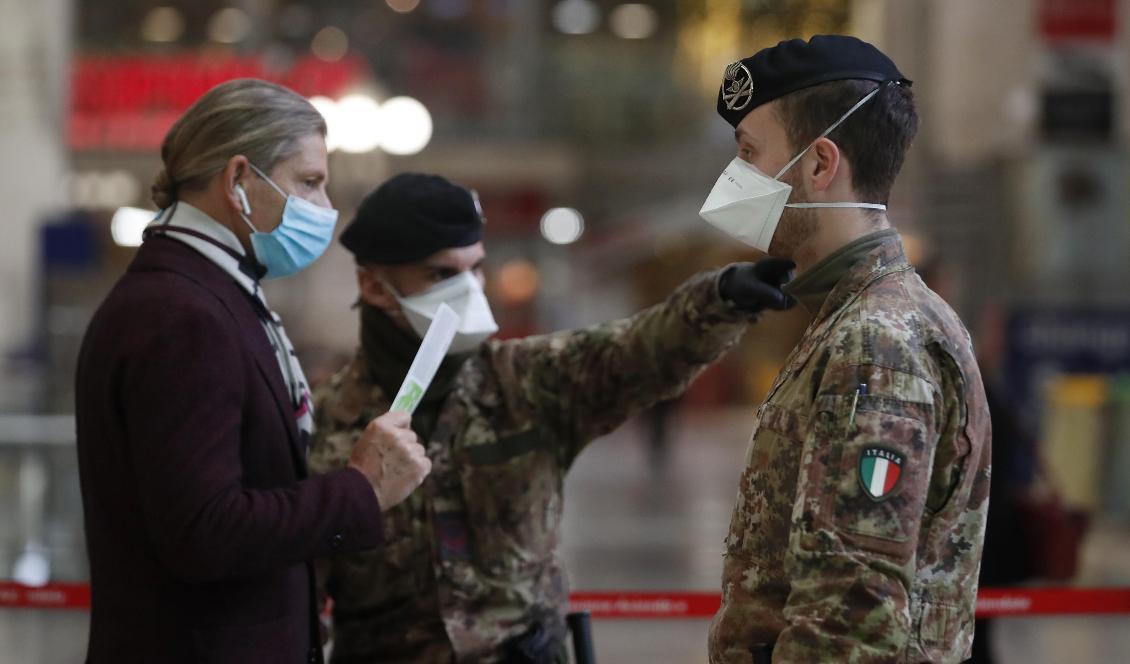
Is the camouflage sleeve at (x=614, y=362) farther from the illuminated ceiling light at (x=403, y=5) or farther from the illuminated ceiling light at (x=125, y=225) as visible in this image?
→ the illuminated ceiling light at (x=403, y=5)

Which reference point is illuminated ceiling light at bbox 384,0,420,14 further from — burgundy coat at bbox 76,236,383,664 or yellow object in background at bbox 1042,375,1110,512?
burgundy coat at bbox 76,236,383,664

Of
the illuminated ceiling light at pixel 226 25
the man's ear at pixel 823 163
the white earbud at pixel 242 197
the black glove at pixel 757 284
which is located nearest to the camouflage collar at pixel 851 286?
the man's ear at pixel 823 163

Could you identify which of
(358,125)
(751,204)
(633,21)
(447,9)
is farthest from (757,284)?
(633,21)

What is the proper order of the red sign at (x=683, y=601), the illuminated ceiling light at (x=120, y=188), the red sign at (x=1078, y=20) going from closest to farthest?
the red sign at (x=683, y=601) → the red sign at (x=1078, y=20) → the illuminated ceiling light at (x=120, y=188)

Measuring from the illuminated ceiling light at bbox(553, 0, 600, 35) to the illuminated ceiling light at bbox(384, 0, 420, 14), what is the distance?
393 cm

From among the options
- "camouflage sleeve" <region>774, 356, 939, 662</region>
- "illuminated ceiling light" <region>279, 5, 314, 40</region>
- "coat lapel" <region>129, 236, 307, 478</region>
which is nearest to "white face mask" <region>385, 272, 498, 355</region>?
"coat lapel" <region>129, 236, 307, 478</region>

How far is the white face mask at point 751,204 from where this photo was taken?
199 centimetres

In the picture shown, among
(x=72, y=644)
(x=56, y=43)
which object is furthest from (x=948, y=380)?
(x=56, y=43)

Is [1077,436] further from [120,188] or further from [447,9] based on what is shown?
[447,9]

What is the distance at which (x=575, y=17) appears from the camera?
91.4 ft

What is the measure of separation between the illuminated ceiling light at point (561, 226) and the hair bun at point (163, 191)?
2203cm

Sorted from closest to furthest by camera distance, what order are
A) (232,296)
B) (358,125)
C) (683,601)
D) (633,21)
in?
(232,296) < (683,601) < (358,125) < (633,21)

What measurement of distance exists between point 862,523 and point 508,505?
3.66 feet

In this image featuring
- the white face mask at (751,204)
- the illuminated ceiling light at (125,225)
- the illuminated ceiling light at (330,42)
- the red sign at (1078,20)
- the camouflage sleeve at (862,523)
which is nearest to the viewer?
the camouflage sleeve at (862,523)
